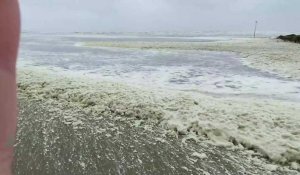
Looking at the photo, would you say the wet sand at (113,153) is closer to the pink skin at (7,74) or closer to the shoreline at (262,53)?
the pink skin at (7,74)

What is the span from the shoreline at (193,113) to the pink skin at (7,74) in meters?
4.67

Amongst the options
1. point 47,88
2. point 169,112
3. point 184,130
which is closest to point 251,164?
point 184,130

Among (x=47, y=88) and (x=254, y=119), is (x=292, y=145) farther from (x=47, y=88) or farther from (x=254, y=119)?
(x=47, y=88)

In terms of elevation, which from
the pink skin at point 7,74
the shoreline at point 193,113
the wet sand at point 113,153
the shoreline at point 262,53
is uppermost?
the pink skin at point 7,74

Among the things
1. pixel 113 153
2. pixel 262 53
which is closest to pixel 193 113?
pixel 113 153

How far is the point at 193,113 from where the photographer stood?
294 inches

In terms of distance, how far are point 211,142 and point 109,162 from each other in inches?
72.0

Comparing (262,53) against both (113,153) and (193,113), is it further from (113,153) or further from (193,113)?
(113,153)

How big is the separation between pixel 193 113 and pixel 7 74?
660 centimetres

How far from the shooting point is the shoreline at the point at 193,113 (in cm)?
595

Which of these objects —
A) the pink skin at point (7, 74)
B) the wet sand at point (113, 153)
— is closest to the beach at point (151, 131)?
the wet sand at point (113, 153)

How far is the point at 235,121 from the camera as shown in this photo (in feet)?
22.7

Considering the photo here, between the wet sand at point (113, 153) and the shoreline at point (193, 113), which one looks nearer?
the wet sand at point (113, 153)

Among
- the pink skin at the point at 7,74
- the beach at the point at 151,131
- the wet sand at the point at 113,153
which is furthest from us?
the beach at the point at 151,131
